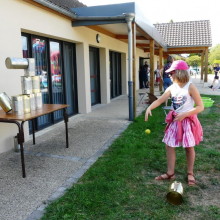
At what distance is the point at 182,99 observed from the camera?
3018 mm

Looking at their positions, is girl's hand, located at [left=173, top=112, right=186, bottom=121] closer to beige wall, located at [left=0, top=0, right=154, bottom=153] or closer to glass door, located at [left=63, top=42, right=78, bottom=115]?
beige wall, located at [left=0, top=0, right=154, bottom=153]

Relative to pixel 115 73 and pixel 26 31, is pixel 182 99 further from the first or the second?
pixel 115 73

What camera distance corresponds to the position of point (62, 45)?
6.96 meters

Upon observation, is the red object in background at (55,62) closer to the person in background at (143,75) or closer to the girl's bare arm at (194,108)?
the girl's bare arm at (194,108)

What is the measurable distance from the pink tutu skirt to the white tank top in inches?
6.4

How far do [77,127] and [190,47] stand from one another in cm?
1458

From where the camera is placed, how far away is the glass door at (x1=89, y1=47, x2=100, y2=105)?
9398 millimetres

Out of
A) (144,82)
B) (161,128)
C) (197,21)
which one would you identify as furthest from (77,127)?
(197,21)

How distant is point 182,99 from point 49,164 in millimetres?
2299

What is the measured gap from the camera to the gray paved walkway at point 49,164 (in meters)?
2.81

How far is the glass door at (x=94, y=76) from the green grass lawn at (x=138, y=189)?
5.09 meters

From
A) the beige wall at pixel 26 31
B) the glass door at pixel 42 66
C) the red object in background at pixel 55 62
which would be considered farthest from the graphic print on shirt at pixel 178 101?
the red object in background at pixel 55 62

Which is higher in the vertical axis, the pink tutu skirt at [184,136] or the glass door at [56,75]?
the glass door at [56,75]

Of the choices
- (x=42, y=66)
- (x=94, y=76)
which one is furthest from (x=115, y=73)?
(x=42, y=66)
